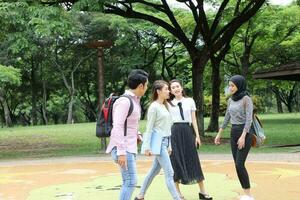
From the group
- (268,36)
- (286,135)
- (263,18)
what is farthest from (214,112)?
(268,36)

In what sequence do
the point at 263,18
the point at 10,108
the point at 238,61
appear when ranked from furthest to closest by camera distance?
the point at 10,108
the point at 238,61
the point at 263,18

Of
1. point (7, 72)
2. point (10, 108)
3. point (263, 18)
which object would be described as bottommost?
point (10, 108)

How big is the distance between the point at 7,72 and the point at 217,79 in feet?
40.3

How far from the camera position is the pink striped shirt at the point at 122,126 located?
5.62 metres

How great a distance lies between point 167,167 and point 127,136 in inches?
45.2

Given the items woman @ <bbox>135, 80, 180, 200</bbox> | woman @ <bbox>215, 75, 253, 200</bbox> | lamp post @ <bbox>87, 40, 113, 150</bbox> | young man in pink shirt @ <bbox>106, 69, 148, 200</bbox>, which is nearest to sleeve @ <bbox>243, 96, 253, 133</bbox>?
woman @ <bbox>215, 75, 253, 200</bbox>

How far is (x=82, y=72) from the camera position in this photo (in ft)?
147

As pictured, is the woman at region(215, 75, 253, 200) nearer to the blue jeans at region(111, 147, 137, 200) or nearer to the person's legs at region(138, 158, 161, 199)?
the person's legs at region(138, 158, 161, 199)

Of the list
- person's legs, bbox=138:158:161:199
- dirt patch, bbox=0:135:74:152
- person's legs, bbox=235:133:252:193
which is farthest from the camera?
dirt patch, bbox=0:135:74:152

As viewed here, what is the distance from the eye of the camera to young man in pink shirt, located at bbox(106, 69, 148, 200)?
18.5ft

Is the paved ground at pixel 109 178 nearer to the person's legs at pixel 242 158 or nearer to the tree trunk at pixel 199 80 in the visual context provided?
the person's legs at pixel 242 158

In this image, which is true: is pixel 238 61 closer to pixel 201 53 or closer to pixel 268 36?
pixel 268 36

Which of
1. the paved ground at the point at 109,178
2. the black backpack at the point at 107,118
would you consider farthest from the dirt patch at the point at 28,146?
the black backpack at the point at 107,118

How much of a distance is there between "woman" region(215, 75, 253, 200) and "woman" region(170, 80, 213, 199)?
0.61 metres
